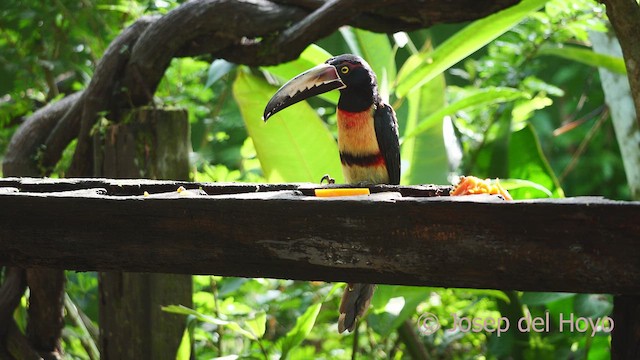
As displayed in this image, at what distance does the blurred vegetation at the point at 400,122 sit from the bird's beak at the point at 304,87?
488mm

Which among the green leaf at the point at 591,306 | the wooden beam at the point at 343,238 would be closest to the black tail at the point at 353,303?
the wooden beam at the point at 343,238

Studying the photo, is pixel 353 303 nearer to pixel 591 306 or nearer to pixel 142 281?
pixel 142 281

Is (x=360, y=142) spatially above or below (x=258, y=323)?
above

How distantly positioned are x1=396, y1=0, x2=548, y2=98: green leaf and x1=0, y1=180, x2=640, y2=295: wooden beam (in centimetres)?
107

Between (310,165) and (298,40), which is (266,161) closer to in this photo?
(310,165)

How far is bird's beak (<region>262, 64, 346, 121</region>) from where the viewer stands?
1533 millimetres

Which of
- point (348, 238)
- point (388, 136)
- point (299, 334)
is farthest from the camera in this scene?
point (299, 334)

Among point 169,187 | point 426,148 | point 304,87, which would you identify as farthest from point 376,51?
point 169,187

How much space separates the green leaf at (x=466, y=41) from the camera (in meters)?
1.97

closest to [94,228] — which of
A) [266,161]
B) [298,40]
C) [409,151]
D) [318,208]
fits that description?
[318,208]

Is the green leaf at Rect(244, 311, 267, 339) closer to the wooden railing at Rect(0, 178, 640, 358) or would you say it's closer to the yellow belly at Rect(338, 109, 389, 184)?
the yellow belly at Rect(338, 109, 389, 184)

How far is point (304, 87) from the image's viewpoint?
5.12 ft

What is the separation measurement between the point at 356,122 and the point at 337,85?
0.41 ft

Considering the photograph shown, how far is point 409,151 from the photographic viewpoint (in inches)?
89.7
